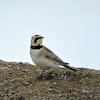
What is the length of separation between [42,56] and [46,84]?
3.44 ft

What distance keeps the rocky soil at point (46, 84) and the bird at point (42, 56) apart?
70 centimetres

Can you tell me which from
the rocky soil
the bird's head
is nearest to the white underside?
the bird's head

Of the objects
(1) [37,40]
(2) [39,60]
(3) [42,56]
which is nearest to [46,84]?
(2) [39,60]

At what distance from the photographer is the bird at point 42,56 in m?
10.3

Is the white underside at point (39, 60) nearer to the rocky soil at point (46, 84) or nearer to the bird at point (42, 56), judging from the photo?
the bird at point (42, 56)

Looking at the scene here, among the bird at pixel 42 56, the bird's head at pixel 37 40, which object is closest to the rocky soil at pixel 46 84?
the bird at pixel 42 56

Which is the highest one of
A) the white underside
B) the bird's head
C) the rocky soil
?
the bird's head

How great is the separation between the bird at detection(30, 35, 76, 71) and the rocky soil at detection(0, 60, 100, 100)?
2.30 ft

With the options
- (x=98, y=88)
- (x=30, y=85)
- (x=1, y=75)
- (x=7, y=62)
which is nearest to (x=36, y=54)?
(x=30, y=85)

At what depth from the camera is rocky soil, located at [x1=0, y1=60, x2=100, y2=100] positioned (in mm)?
9688

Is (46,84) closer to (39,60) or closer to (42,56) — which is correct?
(39,60)

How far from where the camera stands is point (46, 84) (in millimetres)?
10438

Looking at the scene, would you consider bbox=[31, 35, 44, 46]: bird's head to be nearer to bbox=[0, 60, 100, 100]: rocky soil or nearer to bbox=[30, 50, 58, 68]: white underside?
bbox=[30, 50, 58, 68]: white underside

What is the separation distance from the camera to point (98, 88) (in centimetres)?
1082
